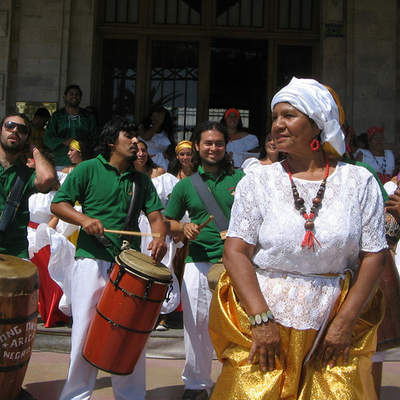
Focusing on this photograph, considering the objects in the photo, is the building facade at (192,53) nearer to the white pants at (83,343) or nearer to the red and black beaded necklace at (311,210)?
the white pants at (83,343)

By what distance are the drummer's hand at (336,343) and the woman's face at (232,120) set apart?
635 centimetres

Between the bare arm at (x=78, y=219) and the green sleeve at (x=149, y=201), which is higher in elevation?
the green sleeve at (x=149, y=201)

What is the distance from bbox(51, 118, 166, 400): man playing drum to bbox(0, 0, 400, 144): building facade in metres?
5.68

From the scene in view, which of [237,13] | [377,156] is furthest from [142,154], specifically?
[237,13]

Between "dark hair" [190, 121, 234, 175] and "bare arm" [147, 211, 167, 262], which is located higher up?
"dark hair" [190, 121, 234, 175]

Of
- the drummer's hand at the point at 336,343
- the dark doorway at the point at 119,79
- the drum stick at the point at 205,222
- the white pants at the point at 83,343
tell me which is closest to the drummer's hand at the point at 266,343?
the drummer's hand at the point at 336,343

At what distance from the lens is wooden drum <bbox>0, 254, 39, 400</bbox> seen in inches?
147

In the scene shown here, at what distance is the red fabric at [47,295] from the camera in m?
6.52

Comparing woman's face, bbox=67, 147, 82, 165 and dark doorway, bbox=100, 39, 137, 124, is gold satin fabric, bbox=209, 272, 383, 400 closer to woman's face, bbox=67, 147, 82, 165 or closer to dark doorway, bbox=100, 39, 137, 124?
woman's face, bbox=67, 147, 82, 165

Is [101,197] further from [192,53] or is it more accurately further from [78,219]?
[192,53]

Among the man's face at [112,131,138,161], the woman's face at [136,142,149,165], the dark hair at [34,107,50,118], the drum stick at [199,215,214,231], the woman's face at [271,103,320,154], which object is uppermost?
the dark hair at [34,107,50,118]

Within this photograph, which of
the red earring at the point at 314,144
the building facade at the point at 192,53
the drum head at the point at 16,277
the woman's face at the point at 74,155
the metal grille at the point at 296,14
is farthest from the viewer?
the metal grille at the point at 296,14

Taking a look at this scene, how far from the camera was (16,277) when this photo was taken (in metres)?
3.77

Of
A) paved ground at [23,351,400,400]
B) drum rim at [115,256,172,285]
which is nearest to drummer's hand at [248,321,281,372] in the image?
drum rim at [115,256,172,285]
